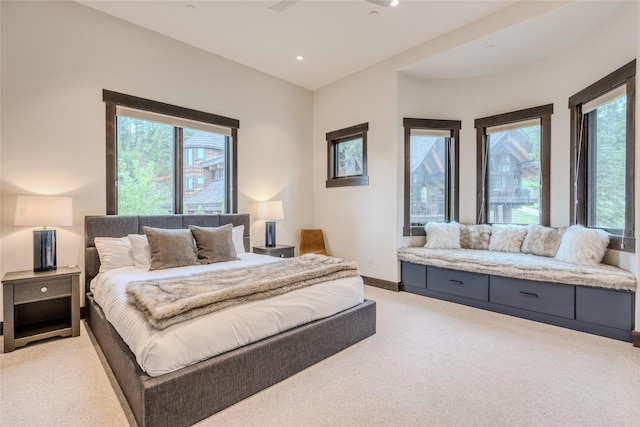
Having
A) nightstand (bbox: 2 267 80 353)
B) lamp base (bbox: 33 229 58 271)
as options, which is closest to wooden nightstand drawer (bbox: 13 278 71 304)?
nightstand (bbox: 2 267 80 353)

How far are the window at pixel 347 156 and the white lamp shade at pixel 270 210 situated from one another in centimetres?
116

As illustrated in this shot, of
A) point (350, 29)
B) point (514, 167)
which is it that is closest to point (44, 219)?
point (350, 29)

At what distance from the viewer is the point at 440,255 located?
13.3 feet

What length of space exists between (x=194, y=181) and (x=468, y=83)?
4.27 metres

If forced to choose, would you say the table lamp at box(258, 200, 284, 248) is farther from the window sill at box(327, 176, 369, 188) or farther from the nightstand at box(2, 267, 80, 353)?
the nightstand at box(2, 267, 80, 353)

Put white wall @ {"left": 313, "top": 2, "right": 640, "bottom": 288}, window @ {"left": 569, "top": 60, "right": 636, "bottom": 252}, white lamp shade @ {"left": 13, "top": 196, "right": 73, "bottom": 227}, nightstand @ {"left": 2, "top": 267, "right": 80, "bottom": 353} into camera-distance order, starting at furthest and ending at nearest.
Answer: white wall @ {"left": 313, "top": 2, "right": 640, "bottom": 288} → window @ {"left": 569, "top": 60, "right": 636, "bottom": 252} → white lamp shade @ {"left": 13, "top": 196, "right": 73, "bottom": 227} → nightstand @ {"left": 2, "top": 267, "right": 80, "bottom": 353}

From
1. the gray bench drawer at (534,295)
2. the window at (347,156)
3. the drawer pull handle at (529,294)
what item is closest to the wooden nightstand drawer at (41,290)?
the window at (347,156)

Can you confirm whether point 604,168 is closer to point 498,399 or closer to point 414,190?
point 414,190

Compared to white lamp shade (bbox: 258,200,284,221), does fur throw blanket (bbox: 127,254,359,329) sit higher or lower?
lower

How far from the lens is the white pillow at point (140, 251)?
3135 mm

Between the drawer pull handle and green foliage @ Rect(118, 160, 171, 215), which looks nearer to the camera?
the drawer pull handle

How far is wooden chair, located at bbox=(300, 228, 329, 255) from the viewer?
17.5ft

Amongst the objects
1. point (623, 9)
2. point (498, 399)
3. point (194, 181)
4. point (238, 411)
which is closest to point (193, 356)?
point (238, 411)

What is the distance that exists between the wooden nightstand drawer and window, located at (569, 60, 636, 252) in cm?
517
